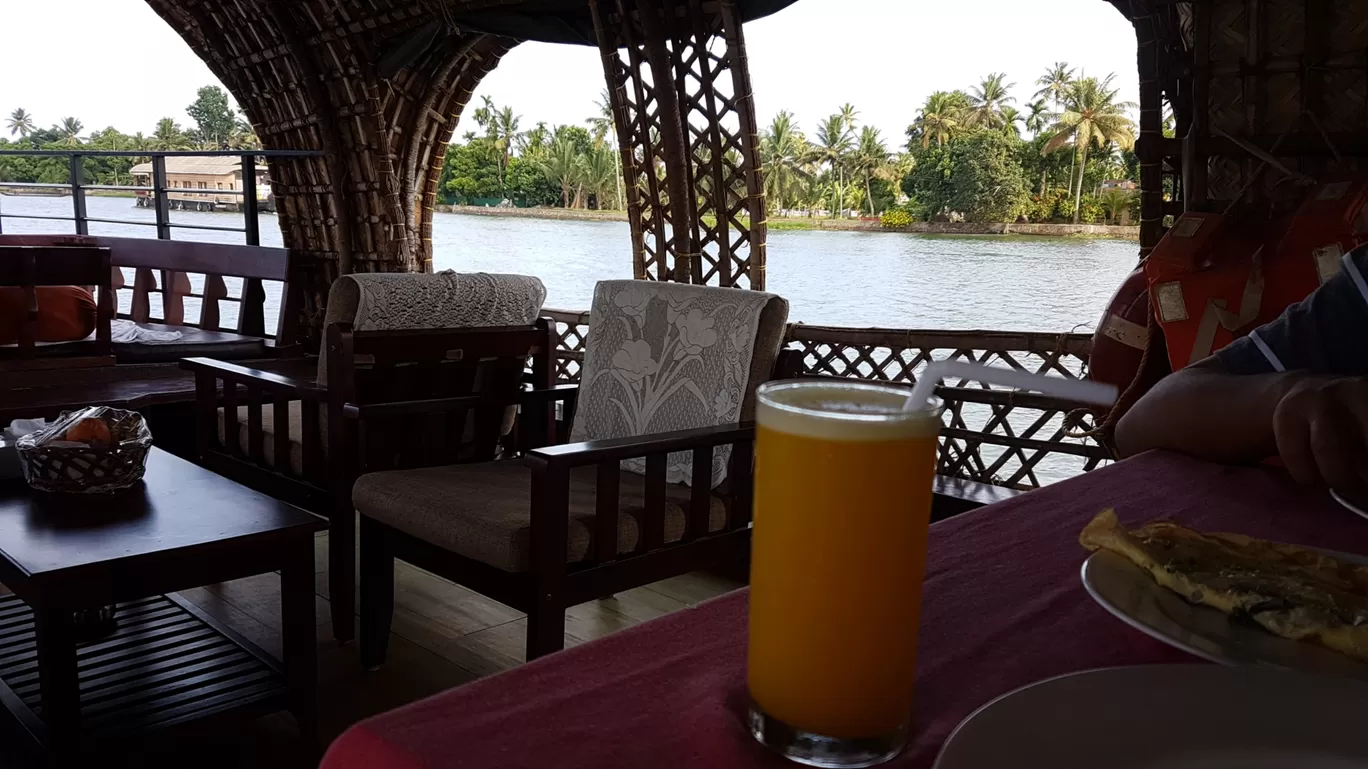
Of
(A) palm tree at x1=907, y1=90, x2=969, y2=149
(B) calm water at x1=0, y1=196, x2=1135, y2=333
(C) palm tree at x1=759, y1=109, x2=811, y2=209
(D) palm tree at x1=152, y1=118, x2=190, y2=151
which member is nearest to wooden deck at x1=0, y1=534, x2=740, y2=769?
(B) calm water at x1=0, y1=196, x2=1135, y2=333

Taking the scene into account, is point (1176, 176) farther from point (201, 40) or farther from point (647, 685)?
point (201, 40)

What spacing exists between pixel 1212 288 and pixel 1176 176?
0.68 meters

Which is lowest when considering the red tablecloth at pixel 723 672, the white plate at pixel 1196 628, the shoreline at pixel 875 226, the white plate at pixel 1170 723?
the red tablecloth at pixel 723 672

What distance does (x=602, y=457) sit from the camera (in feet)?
6.20

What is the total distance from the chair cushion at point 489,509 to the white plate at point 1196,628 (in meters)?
1.44

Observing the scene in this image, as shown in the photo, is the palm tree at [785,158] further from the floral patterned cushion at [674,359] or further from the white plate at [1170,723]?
the white plate at [1170,723]

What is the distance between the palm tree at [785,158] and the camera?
9.86 metres

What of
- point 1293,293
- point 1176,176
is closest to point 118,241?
point 1176,176

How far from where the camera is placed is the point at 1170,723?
42 cm

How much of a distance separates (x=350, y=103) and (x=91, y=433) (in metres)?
4.04

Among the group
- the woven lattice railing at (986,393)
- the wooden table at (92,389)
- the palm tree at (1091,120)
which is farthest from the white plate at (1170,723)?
the palm tree at (1091,120)

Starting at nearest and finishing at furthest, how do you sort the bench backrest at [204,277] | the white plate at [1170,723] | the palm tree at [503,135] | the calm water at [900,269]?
the white plate at [1170,723], the bench backrest at [204,277], the calm water at [900,269], the palm tree at [503,135]

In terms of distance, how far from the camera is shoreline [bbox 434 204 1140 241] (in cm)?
650

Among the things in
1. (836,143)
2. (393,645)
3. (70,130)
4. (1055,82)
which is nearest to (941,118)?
(836,143)
